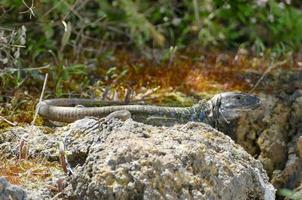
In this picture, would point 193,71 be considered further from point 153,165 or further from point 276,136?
point 153,165

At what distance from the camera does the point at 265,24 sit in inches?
305

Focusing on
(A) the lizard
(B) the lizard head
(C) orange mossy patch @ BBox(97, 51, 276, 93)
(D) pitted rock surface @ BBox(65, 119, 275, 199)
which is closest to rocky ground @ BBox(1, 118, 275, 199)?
(D) pitted rock surface @ BBox(65, 119, 275, 199)

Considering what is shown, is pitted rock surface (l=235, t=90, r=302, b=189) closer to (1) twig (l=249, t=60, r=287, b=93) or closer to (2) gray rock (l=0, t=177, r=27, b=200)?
(1) twig (l=249, t=60, r=287, b=93)

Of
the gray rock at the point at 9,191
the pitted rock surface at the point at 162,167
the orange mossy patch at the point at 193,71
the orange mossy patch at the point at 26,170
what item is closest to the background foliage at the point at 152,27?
the orange mossy patch at the point at 193,71

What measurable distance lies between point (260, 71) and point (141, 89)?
1334 mm

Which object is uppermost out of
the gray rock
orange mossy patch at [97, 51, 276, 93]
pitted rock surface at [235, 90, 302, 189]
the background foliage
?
the background foliage

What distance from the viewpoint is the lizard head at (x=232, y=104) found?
16.1 feet

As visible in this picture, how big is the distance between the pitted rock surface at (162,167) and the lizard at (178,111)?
86cm

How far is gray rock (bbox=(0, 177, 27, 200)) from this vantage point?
→ 11.0 feet

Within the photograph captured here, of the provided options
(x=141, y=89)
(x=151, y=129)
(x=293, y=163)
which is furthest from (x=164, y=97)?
(x=151, y=129)

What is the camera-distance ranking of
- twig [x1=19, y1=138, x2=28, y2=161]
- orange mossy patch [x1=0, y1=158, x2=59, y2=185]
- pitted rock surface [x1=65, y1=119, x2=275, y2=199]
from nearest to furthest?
pitted rock surface [x1=65, y1=119, x2=275, y2=199]
orange mossy patch [x1=0, y1=158, x2=59, y2=185]
twig [x1=19, y1=138, x2=28, y2=161]

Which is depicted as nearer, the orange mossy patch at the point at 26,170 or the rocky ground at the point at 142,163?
the rocky ground at the point at 142,163

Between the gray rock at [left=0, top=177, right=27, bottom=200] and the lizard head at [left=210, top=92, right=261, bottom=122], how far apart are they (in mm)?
1912

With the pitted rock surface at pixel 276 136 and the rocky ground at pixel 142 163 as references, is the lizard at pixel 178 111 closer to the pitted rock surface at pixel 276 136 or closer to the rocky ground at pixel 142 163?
the pitted rock surface at pixel 276 136
